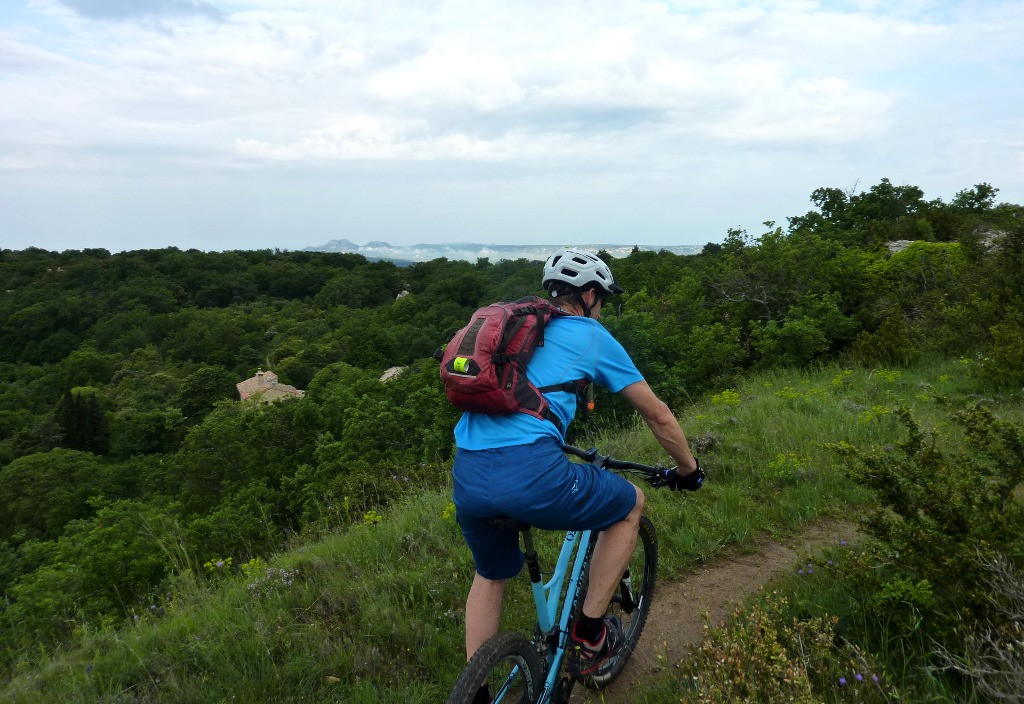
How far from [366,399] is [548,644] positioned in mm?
21529

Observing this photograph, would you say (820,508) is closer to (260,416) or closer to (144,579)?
(144,579)

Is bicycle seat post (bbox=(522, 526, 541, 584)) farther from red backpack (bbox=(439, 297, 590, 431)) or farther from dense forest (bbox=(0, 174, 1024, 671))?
dense forest (bbox=(0, 174, 1024, 671))

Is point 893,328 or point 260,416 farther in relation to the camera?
point 260,416

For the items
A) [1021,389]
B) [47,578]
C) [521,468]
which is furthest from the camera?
[47,578]

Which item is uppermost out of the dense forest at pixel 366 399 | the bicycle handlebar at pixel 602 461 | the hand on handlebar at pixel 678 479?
the bicycle handlebar at pixel 602 461

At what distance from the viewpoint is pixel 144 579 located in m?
13.5

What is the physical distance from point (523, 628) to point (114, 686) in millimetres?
1906

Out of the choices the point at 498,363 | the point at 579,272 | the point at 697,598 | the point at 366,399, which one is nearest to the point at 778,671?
the point at 498,363

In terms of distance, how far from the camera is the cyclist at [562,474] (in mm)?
2283

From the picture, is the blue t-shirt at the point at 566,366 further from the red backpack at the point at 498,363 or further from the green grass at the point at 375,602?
the green grass at the point at 375,602

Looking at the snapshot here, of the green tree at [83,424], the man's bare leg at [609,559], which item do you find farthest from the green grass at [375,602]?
the green tree at [83,424]

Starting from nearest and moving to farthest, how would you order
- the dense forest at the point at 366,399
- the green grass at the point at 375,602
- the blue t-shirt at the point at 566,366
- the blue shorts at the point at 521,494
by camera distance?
the blue shorts at the point at 521,494
the blue t-shirt at the point at 566,366
the green grass at the point at 375,602
the dense forest at the point at 366,399

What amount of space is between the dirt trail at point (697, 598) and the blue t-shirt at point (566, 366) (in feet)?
4.29

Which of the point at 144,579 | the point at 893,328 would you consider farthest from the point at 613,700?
the point at 144,579
